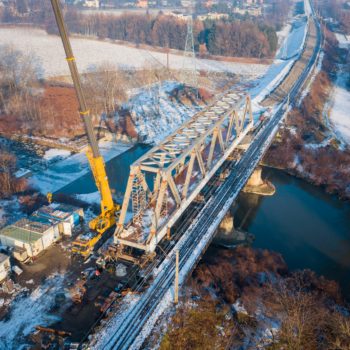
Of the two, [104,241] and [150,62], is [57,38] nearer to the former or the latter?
[150,62]

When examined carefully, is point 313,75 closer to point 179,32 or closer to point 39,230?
point 179,32

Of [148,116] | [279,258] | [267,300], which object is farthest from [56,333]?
[148,116]

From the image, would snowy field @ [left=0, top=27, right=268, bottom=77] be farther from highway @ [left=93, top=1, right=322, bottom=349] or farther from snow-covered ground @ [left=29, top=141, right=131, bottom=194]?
highway @ [left=93, top=1, right=322, bottom=349]

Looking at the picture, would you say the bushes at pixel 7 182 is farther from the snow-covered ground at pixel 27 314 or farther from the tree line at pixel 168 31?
the tree line at pixel 168 31

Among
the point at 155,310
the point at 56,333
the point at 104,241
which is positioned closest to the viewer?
the point at 56,333

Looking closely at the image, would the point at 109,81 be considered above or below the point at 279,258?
above

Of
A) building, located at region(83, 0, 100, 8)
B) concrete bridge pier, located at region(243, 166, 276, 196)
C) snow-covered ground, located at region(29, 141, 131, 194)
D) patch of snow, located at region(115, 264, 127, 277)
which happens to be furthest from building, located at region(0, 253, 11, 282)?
building, located at region(83, 0, 100, 8)

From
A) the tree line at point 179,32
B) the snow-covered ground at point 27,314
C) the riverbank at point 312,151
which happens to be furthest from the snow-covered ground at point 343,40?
the snow-covered ground at point 27,314

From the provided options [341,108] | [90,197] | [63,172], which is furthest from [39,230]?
[341,108]
